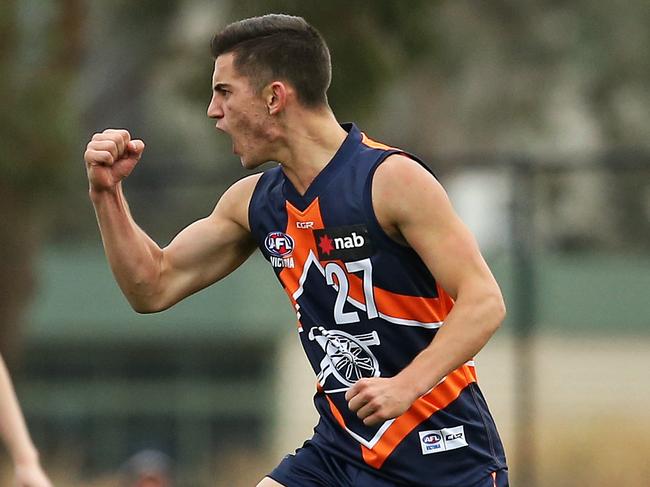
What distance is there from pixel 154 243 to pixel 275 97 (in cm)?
74

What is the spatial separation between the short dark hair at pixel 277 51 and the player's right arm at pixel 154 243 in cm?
42

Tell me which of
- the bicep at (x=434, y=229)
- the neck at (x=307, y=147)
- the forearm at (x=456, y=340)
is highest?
the neck at (x=307, y=147)

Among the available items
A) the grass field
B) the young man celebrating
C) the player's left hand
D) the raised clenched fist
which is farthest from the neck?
the grass field

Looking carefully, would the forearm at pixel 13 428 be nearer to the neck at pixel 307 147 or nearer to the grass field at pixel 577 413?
the neck at pixel 307 147

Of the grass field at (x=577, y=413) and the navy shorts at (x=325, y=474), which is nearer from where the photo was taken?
the navy shorts at (x=325, y=474)

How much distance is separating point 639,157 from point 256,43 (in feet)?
30.1

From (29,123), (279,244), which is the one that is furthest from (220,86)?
(29,123)

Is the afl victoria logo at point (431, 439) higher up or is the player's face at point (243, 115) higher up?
the player's face at point (243, 115)

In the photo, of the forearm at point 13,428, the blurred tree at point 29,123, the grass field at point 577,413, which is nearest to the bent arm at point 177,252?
the forearm at point 13,428

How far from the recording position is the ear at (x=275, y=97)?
525 centimetres

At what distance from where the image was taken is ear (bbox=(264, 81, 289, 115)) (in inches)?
207

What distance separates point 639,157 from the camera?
45.8ft

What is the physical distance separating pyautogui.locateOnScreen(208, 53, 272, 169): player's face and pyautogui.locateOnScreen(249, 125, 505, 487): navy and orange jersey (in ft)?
0.58

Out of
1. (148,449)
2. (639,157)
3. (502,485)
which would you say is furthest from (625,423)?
(502,485)
